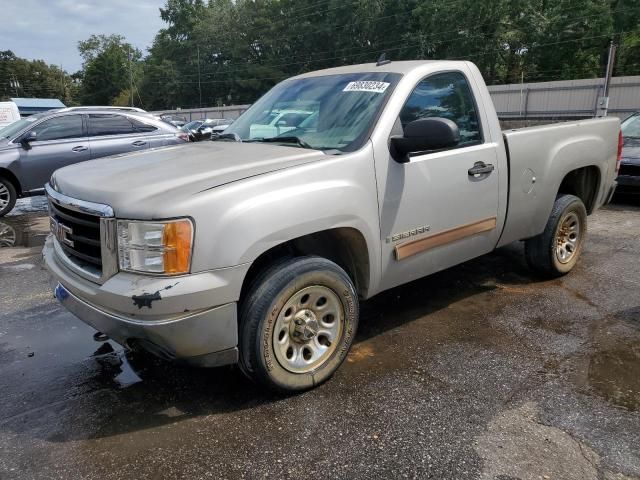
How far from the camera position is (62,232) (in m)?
3.24

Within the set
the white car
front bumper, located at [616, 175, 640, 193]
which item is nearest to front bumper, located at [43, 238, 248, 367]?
the white car

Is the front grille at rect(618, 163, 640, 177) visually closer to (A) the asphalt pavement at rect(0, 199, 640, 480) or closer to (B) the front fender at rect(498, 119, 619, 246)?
(B) the front fender at rect(498, 119, 619, 246)

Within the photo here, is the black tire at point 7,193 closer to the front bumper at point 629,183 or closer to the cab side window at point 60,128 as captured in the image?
the cab side window at point 60,128

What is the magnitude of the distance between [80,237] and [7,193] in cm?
739

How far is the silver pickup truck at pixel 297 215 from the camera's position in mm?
2653

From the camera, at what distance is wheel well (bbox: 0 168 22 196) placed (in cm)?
904

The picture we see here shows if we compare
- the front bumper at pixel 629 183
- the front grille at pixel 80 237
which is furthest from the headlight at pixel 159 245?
the front bumper at pixel 629 183

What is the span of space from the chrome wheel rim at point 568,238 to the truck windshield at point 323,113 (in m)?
2.44

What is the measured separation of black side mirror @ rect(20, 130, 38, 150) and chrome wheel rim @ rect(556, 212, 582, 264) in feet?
27.7

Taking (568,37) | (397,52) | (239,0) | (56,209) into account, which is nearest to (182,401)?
(56,209)

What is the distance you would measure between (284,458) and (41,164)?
330 inches

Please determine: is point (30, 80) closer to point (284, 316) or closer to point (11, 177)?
point (11, 177)

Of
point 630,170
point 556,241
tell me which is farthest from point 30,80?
point 556,241

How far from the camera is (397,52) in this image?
52562 millimetres
